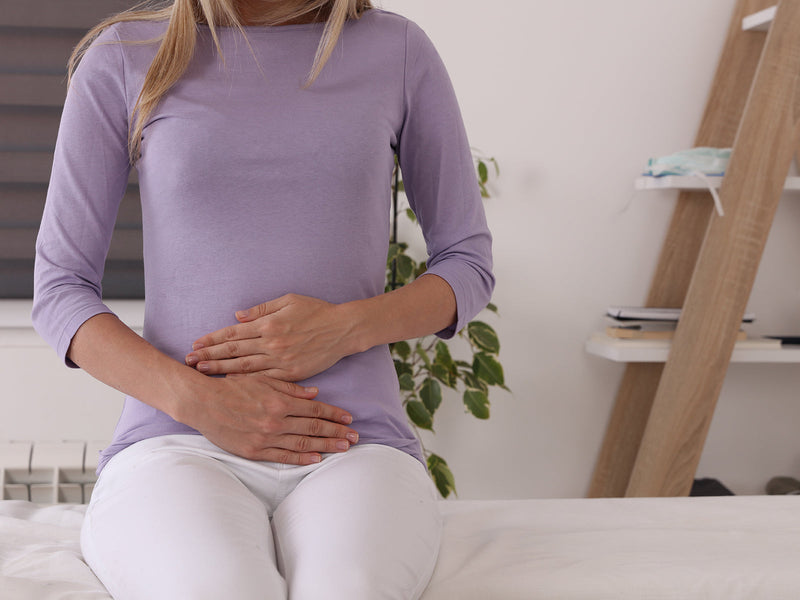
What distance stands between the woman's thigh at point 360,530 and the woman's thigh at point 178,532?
0.03 m

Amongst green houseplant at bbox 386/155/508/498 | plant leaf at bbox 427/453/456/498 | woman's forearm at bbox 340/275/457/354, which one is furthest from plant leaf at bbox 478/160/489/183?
woman's forearm at bbox 340/275/457/354

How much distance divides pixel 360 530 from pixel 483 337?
1.15 m

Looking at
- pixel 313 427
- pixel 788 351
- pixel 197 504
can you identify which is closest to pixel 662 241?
pixel 788 351

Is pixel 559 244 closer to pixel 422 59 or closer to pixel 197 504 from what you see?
pixel 422 59

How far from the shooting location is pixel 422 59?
1.06 metres

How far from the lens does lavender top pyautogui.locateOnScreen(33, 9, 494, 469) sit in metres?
0.94

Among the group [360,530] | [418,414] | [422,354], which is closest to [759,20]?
[422,354]

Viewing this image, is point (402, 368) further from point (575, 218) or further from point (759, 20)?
point (759, 20)

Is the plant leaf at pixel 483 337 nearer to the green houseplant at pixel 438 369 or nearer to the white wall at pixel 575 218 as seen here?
the green houseplant at pixel 438 369

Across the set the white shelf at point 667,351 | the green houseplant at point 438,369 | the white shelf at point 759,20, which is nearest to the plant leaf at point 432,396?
the green houseplant at point 438,369

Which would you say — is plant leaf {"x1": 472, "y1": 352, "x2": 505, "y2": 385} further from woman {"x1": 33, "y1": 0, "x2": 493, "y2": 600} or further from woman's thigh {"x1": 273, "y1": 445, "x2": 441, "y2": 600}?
woman's thigh {"x1": 273, "y1": 445, "x2": 441, "y2": 600}

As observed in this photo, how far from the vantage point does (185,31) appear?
100cm

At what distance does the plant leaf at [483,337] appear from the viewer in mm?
1854

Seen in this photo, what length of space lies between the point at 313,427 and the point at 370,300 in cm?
18
